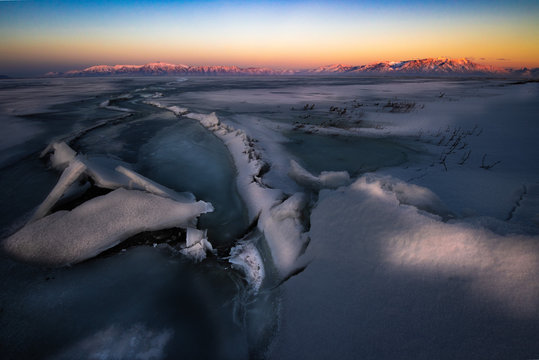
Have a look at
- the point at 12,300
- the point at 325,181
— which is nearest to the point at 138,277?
the point at 12,300

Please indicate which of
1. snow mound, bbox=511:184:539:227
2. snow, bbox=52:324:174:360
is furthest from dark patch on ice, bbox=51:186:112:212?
snow mound, bbox=511:184:539:227

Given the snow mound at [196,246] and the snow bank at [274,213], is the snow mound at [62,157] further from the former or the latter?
the snow mound at [196,246]

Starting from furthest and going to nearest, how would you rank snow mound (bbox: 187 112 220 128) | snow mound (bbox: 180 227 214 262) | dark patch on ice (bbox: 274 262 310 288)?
snow mound (bbox: 187 112 220 128)
snow mound (bbox: 180 227 214 262)
dark patch on ice (bbox: 274 262 310 288)

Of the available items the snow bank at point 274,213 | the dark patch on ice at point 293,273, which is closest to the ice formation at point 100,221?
the snow bank at point 274,213

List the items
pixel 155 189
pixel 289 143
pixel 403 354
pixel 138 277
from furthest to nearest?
pixel 289 143 < pixel 155 189 < pixel 138 277 < pixel 403 354

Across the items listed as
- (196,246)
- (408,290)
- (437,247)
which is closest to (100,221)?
(196,246)

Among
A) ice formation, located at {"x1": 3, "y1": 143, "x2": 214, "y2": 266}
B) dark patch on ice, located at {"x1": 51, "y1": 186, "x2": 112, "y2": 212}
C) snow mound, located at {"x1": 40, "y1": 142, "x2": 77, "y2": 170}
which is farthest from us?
snow mound, located at {"x1": 40, "y1": 142, "x2": 77, "y2": 170}

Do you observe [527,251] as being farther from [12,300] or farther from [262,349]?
[12,300]

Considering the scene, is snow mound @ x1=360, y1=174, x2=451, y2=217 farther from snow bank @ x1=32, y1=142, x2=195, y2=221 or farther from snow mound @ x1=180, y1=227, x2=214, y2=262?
snow bank @ x1=32, y1=142, x2=195, y2=221

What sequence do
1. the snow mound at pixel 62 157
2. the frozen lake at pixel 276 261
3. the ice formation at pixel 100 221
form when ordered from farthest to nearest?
the snow mound at pixel 62 157 → the ice formation at pixel 100 221 → the frozen lake at pixel 276 261
